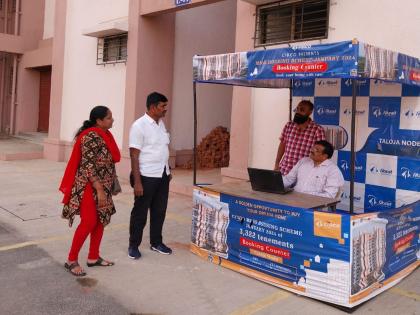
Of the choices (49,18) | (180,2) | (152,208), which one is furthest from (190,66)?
(49,18)

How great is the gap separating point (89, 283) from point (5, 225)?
2413 millimetres

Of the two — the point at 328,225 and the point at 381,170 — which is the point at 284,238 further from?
the point at 381,170

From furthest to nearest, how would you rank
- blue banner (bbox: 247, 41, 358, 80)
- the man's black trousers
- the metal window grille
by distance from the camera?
the metal window grille < the man's black trousers < blue banner (bbox: 247, 41, 358, 80)

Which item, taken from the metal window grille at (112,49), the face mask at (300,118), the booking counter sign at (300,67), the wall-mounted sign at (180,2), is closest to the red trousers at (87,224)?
the booking counter sign at (300,67)

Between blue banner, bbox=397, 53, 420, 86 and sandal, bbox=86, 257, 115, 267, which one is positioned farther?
sandal, bbox=86, 257, 115, 267

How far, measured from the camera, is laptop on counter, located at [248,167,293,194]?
174 inches

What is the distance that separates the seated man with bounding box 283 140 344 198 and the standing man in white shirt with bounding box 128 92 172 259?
142 centimetres

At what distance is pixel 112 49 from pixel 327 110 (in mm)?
6349

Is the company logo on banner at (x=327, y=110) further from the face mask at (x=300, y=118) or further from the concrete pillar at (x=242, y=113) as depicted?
the concrete pillar at (x=242, y=113)

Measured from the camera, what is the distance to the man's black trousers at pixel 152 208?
4.61m

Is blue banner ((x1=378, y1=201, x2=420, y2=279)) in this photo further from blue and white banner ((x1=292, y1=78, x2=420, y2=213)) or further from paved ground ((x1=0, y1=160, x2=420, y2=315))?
blue and white banner ((x1=292, y1=78, x2=420, y2=213))

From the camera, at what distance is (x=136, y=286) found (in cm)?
406

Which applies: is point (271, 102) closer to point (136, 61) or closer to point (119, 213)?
point (119, 213)

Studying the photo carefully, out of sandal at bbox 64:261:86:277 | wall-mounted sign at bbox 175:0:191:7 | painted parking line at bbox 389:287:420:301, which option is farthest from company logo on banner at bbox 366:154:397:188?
wall-mounted sign at bbox 175:0:191:7
